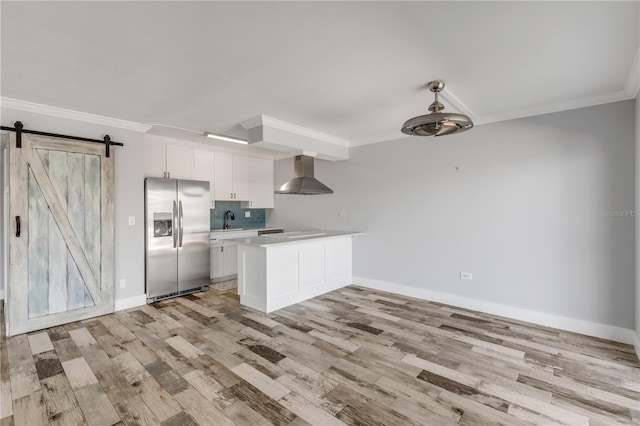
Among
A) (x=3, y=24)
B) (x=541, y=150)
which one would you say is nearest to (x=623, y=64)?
(x=541, y=150)

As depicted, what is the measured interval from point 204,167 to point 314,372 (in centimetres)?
410

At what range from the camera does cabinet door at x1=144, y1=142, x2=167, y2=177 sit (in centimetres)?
459

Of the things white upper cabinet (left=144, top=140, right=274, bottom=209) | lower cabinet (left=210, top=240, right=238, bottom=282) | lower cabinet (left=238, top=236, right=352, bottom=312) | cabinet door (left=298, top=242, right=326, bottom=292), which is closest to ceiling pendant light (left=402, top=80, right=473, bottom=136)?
lower cabinet (left=238, top=236, right=352, bottom=312)

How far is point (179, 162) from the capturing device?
4957mm

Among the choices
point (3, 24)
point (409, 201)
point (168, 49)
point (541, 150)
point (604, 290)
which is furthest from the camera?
point (409, 201)

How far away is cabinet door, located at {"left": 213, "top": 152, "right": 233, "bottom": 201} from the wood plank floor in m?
2.56

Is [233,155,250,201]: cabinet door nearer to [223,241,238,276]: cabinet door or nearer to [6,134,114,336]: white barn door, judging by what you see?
[223,241,238,276]: cabinet door

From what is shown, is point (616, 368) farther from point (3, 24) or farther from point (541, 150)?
point (3, 24)

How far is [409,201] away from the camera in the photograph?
4465 mm

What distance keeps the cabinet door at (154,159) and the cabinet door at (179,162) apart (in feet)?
0.30

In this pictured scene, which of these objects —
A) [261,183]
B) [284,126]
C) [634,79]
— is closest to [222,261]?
[261,183]

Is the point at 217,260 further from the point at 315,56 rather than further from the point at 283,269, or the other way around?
the point at 315,56

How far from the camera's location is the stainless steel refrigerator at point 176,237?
4234 mm

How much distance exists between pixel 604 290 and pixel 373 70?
10.7 feet
